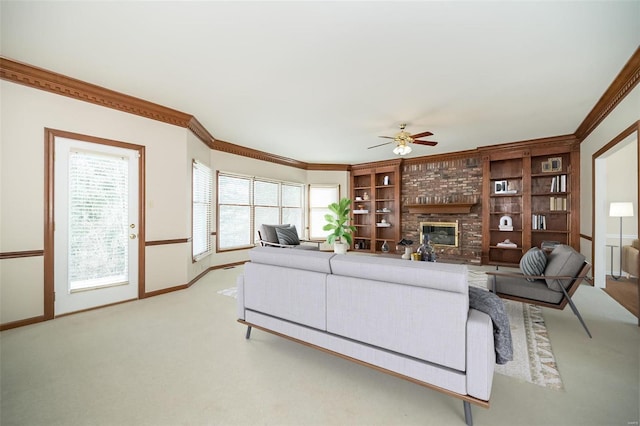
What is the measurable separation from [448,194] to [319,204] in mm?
3650

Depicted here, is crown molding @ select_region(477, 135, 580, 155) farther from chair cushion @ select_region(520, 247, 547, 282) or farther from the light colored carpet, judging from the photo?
the light colored carpet

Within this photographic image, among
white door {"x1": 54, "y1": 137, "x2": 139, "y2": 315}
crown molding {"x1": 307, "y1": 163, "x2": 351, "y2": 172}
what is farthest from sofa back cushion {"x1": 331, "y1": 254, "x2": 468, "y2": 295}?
crown molding {"x1": 307, "y1": 163, "x2": 351, "y2": 172}

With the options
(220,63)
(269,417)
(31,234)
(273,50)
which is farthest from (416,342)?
(31,234)

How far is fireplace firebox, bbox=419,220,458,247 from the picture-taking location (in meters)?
6.93

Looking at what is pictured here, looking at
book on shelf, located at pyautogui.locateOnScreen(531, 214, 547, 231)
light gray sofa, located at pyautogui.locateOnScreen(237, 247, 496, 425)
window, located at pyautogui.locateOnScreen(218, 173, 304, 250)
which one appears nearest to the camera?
light gray sofa, located at pyautogui.locateOnScreen(237, 247, 496, 425)

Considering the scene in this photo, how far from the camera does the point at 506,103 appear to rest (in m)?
3.86

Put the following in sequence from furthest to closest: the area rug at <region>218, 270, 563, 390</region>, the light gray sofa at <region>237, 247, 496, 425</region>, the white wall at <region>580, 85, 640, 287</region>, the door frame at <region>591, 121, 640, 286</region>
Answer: the door frame at <region>591, 121, 640, 286</region> → the white wall at <region>580, 85, 640, 287</region> → the area rug at <region>218, 270, 563, 390</region> → the light gray sofa at <region>237, 247, 496, 425</region>

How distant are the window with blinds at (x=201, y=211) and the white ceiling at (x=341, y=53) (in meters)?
1.26

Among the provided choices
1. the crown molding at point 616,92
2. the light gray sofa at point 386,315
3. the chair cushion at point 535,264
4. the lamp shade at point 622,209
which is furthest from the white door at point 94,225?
the lamp shade at point 622,209

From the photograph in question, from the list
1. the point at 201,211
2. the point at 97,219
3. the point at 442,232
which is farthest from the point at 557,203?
the point at 97,219

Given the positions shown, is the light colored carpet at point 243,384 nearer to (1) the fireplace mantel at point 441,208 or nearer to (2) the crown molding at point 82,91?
(2) the crown molding at point 82,91

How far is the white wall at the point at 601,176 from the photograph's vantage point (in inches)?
127

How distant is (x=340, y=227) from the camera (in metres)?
7.80

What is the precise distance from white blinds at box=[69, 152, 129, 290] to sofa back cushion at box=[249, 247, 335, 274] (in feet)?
7.68
